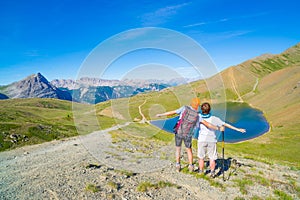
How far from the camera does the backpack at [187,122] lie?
12.0m

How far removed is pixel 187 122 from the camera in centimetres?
1221

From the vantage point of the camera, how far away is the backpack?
12.0 meters

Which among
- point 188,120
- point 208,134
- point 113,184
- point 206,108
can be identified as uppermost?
point 206,108

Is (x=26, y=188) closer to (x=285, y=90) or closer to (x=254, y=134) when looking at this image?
(x=254, y=134)

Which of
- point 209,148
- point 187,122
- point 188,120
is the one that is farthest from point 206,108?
point 209,148

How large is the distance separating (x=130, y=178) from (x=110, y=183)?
1.62 m

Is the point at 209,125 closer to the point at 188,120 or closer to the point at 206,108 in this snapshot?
the point at 206,108

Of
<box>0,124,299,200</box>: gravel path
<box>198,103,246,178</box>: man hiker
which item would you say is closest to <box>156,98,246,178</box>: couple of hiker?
<box>198,103,246,178</box>: man hiker

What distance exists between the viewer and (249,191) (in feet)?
41.1

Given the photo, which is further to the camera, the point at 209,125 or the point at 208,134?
the point at 208,134

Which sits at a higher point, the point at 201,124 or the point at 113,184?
the point at 201,124

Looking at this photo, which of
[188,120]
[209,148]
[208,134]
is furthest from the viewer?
[209,148]

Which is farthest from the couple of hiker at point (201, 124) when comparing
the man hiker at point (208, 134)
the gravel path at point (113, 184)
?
the gravel path at point (113, 184)

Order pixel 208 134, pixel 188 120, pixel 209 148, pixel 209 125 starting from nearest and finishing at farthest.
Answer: pixel 209 125, pixel 188 120, pixel 208 134, pixel 209 148
